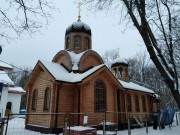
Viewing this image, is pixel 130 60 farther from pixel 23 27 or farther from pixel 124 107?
pixel 23 27

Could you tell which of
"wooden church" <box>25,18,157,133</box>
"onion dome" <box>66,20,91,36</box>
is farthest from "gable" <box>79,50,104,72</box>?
"onion dome" <box>66,20,91,36</box>

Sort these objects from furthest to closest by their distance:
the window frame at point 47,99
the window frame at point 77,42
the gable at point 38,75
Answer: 1. the window frame at point 77,42
2. the gable at point 38,75
3. the window frame at point 47,99

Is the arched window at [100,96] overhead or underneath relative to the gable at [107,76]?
underneath

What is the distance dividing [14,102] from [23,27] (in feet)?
74.7

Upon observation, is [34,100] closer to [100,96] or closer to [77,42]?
[100,96]

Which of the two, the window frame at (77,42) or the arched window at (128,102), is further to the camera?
the window frame at (77,42)

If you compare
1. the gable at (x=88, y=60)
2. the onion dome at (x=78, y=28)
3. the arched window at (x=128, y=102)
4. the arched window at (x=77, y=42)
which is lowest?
the arched window at (x=128, y=102)

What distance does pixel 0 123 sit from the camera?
6.18m

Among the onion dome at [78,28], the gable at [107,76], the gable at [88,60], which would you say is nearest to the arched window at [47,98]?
the gable at [88,60]

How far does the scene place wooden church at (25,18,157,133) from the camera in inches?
490

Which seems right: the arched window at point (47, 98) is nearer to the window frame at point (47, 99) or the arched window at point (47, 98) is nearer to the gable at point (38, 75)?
the window frame at point (47, 99)

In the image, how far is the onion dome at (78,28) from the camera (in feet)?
58.2

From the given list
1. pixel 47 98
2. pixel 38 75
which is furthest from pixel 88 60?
pixel 47 98

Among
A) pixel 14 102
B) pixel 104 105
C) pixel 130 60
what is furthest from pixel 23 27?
pixel 130 60
